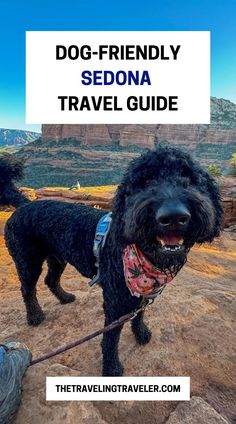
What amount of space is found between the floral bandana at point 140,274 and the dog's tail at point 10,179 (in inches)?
80.4

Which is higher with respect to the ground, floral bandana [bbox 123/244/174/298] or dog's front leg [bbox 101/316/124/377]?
floral bandana [bbox 123/244/174/298]

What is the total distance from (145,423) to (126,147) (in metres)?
118

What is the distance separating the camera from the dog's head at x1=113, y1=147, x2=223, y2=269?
6.07 ft

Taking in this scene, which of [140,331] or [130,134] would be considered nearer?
[140,331]

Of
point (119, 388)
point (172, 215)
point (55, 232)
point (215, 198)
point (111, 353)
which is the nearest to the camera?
point (172, 215)

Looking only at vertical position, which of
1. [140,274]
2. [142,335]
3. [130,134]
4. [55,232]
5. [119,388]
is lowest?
[119,388]

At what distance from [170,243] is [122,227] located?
435 millimetres

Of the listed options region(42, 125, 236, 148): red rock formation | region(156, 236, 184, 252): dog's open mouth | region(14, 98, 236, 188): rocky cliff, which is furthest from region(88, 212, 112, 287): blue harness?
region(42, 125, 236, 148): red rock formation

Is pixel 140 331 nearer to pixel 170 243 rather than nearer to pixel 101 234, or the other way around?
pixel 101 234

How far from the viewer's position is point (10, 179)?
3986 mm

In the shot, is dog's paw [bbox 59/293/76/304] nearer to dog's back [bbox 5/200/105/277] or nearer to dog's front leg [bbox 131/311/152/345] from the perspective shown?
dog's back [bbox 5/200/105/277]

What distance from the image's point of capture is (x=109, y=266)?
2779 mm

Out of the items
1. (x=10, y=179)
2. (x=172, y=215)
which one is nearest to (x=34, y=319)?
(x=10, y=179)

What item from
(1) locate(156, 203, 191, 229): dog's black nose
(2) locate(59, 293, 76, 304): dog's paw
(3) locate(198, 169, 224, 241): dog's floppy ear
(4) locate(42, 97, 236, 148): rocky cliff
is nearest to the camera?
(1) locate(156, 203, 191, 229): dog's black nose
